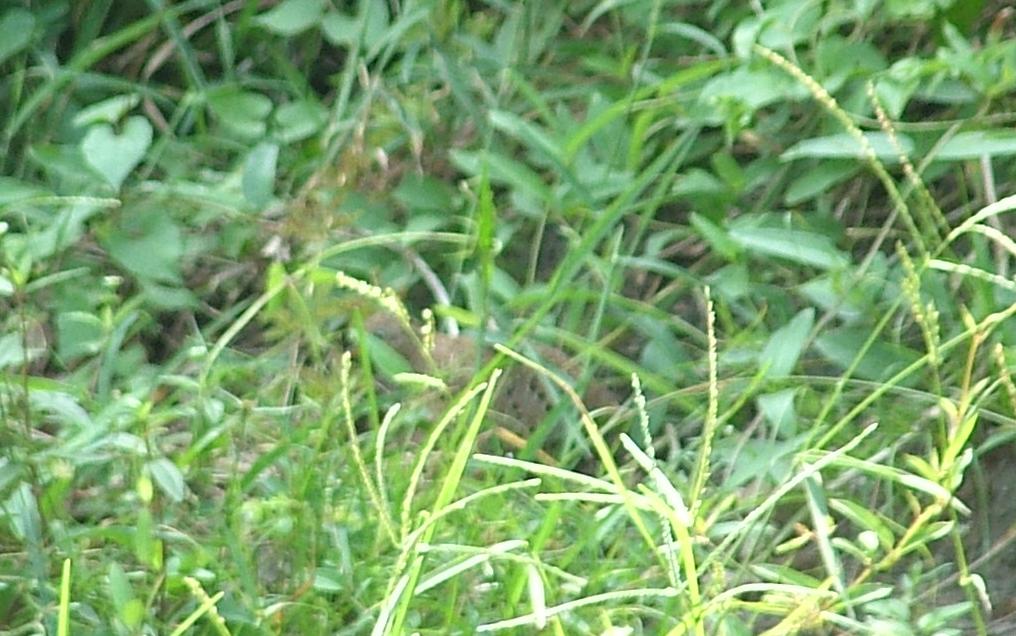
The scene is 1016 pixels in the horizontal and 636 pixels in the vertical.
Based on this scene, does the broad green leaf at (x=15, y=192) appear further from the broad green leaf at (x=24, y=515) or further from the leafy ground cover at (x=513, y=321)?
the broad green leaf at (x=24, y=515)

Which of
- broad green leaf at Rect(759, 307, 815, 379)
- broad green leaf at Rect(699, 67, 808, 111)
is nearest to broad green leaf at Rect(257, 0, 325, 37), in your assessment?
broad green leaf at Rect(699, 67, 808, 111)

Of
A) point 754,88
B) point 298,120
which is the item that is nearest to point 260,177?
point 298,120

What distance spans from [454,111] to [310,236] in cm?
34

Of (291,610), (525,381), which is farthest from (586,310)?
(291,610)

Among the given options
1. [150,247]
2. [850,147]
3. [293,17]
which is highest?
[850,147]

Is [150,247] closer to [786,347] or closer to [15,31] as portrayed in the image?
[15,31]

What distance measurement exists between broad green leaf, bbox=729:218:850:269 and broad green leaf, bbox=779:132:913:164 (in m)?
0.08

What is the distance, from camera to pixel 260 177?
1.64m

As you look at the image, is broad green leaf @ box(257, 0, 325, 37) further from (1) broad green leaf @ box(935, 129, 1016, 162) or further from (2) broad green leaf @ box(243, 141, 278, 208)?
(1) broad green leaf @ box(935, 129, 1016, 162)

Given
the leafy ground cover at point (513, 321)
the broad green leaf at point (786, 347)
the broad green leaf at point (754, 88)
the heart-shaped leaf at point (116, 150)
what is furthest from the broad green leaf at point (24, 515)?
the broad green leaf at point (754, 88)

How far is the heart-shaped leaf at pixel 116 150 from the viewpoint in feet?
5.21

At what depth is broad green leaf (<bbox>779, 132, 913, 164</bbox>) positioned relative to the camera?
1448mm

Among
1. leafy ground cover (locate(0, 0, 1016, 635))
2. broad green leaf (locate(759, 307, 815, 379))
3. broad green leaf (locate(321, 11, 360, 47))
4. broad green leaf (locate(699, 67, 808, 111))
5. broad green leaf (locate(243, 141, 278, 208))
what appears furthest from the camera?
broad green leaf (locate(321, 11, 360, 47))

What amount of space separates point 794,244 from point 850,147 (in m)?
0.11
